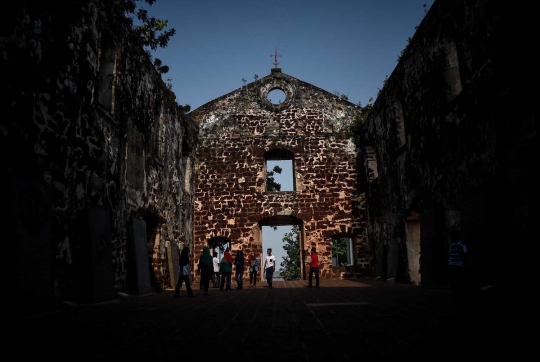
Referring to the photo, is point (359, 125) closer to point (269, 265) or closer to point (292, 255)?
point (269, 265)

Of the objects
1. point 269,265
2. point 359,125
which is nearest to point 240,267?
point 269,265

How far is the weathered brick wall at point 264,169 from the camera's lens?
17.3 metres

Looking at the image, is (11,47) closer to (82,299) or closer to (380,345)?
(82,299)

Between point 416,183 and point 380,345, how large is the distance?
375 inches

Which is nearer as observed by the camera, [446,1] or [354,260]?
[446,1]

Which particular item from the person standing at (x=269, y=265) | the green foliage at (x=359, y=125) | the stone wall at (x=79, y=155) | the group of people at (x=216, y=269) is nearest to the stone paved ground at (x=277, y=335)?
the stone wall at (x=79, y=155)

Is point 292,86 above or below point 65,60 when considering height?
above

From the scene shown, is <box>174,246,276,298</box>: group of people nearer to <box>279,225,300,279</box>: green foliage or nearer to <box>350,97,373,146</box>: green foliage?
<box>350,97,373,146</box>: green foliage

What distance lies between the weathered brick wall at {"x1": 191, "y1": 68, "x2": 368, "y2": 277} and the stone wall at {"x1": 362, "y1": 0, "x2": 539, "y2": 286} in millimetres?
3213

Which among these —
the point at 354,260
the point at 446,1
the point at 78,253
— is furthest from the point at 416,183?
the point at 78,253

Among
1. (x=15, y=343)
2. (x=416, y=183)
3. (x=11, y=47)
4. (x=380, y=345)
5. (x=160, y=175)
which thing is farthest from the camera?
(x=160, y=175)

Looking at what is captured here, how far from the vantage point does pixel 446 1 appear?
31.8ft

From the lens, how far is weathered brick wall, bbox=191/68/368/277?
17312 millimetres

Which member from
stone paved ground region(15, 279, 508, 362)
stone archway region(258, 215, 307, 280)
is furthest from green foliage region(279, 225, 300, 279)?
stone paved ground region(15, 279, 508, 362)
